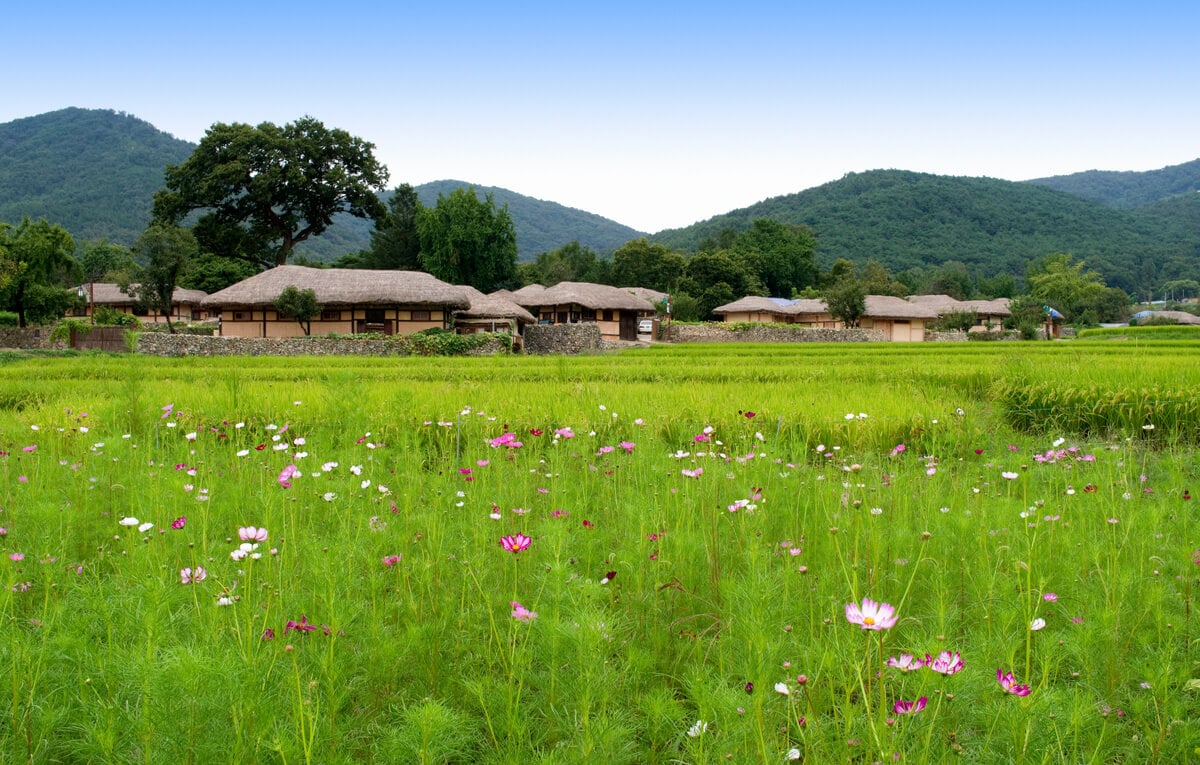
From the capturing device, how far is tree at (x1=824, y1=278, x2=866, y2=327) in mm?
51688

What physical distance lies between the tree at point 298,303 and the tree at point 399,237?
82.1ft

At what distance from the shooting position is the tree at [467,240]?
170 ft

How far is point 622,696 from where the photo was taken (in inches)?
102

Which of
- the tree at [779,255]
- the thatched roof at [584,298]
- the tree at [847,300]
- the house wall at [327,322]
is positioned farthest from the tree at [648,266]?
the house wall at [327,322]

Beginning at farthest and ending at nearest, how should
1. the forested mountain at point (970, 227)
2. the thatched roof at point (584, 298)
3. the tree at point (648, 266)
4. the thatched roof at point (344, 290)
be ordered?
the forested mountain at point (970, 227) < the tree at point (648, 266) < the thatched roof at point (584, 298) < the thatched roof at point (344, 290)

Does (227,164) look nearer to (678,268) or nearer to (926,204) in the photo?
(678,268)

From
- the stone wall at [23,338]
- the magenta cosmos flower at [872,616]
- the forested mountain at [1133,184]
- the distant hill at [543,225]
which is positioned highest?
the forested mountain at [1133,184]

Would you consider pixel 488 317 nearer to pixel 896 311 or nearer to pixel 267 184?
pixel 267 184

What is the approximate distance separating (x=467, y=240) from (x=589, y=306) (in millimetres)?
11609

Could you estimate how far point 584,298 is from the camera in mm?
46031

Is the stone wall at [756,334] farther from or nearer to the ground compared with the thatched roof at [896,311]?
nearer to the ground

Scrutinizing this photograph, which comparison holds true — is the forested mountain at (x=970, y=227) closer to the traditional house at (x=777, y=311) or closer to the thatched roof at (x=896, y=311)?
the traditional house at (x=777, y=311)

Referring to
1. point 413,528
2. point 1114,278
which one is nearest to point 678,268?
point 413,528

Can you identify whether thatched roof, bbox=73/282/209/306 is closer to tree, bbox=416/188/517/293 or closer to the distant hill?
tree, bbox=416/188/517/293
